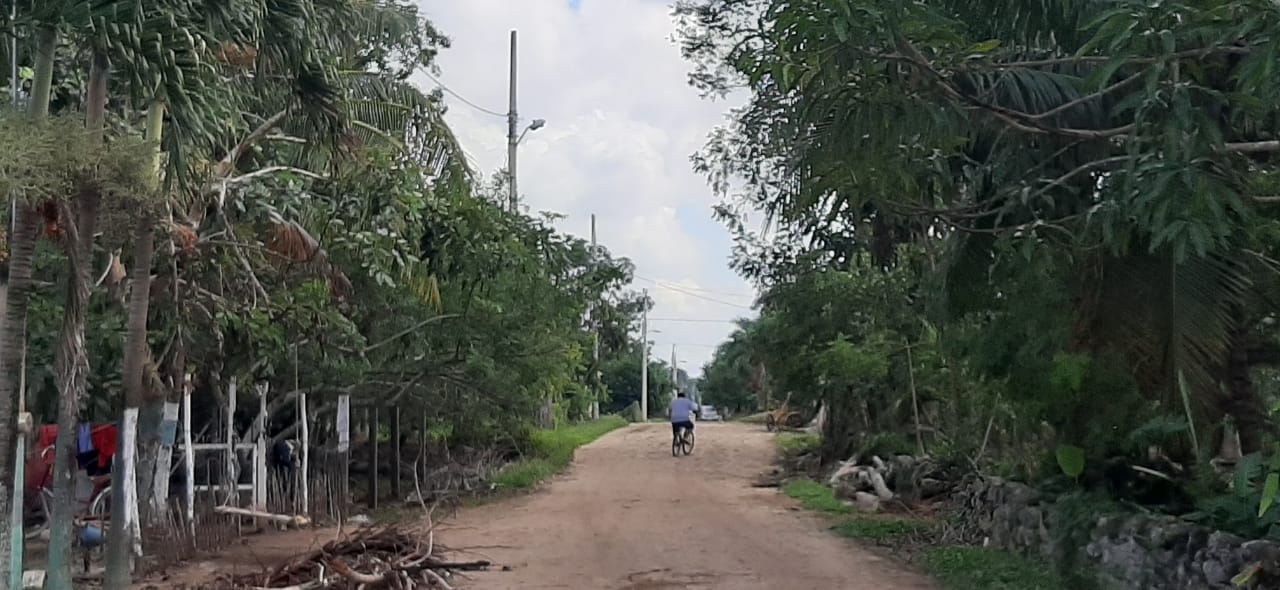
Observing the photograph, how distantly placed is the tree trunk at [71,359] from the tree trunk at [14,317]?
0.40 metres

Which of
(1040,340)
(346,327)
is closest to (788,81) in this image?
(1040,340)

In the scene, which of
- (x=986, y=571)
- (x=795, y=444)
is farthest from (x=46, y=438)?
(x=795, y=444)

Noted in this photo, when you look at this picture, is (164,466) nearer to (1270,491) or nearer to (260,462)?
(260,462)

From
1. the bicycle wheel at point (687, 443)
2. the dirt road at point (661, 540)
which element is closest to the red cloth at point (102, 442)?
the dirt road at point (661, 540)

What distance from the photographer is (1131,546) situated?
9.89m

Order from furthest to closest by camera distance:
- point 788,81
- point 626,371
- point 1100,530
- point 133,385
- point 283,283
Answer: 1. point 626,371
2. point 283,283
3. point 1100,530
4. point 133,385
5. point 788,81

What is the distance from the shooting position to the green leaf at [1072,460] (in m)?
11.5

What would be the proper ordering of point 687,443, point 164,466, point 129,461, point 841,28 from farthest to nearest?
1. point 687,443
2. point 164,466
3. point 129,461
4. point 841,28

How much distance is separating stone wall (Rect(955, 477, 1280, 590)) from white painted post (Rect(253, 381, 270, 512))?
855cm

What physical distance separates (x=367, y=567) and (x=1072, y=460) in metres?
6.41

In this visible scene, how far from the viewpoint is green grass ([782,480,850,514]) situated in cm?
1877

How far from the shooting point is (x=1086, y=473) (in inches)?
461

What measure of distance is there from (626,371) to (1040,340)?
62.6 metres

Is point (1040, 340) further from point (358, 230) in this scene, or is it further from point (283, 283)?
point (283, 283)
